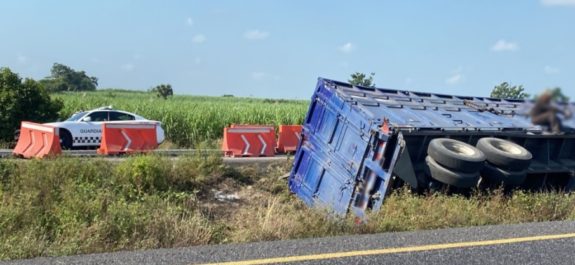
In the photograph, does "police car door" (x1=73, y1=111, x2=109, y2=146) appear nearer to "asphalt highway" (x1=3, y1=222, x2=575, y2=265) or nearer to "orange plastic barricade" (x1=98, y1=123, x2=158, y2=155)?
"orange plastic barricade" (x1=98, y1=123, x2=158, y2=155)

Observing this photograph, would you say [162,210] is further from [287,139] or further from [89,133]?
[287,139]

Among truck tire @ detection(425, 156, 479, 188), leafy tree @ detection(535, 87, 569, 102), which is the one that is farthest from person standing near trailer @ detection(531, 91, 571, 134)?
truck tire @ detection(425, 156, 479, 188)

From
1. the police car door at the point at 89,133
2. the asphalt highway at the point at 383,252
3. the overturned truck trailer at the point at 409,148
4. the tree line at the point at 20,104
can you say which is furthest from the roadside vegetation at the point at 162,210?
the tree line at the point at 20,104

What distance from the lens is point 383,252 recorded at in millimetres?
A: 5590

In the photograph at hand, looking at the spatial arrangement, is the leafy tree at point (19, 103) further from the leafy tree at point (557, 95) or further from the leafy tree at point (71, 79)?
the leafy tree at point (71, 79)

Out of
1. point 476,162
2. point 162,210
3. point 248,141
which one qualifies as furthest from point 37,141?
point 476,162

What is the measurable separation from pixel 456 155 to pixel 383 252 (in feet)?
12.7

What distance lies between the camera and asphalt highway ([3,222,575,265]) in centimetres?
527

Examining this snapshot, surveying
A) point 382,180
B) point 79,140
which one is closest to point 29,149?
point 79,140

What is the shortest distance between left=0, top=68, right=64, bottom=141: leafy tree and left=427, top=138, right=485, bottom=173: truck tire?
16367mm

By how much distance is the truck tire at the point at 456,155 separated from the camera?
8805 millimetres

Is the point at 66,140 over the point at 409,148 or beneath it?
beneath

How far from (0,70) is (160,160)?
490 inches

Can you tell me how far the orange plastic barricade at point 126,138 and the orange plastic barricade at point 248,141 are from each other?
2.19 metres
